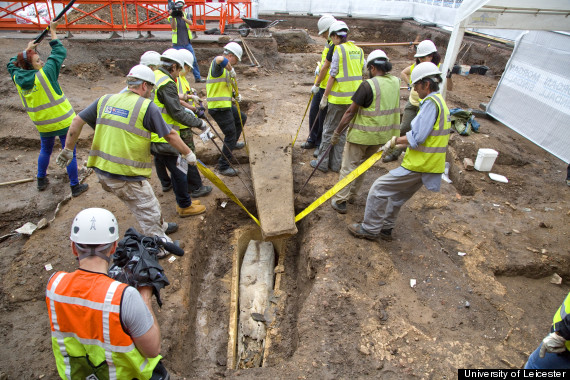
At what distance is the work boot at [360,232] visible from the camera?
4203 millimetres

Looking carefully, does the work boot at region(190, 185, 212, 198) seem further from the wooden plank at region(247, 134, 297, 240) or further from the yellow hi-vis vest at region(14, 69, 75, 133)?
the yellow hi-vis vest at region(14, 69, 75, 133)

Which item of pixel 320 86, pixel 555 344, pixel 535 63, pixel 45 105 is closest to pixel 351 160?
pixel 320 86

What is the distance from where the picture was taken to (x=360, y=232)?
166 inches

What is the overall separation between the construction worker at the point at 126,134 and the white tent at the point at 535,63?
562 centimetres

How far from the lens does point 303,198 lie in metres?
5.25

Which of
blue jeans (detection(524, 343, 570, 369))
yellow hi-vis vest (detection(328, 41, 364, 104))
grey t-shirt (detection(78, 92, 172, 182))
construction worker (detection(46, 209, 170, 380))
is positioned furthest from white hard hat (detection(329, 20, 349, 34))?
blue jeans (detection(524, 343, 570, 369))

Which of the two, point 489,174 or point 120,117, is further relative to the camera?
point 489,174

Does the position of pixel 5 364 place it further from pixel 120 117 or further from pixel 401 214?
pixel 401 214

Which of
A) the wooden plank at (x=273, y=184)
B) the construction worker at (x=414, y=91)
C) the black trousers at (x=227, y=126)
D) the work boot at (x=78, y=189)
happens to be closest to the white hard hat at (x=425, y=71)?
the construction worker at (x=414, y=91)

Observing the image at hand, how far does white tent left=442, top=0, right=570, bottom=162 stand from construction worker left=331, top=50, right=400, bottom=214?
10.4 ft

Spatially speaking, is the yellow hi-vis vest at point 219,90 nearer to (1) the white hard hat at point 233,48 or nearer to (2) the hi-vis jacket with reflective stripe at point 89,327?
(1) the white hard hat at point 233,48

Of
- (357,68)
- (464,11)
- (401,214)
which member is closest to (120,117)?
(357,68)

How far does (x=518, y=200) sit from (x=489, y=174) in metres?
0.66

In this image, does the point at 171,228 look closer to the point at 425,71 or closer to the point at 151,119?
the point at 151,119
